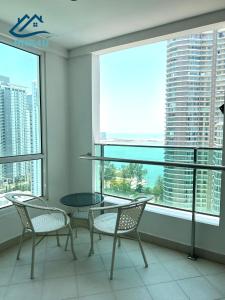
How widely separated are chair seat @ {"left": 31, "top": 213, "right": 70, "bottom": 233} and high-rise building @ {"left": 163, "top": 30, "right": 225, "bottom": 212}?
120 centimetres

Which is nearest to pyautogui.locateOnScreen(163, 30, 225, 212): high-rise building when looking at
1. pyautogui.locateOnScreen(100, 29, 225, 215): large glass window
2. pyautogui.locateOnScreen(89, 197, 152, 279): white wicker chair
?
Result: pyautogui.locateOnScreen(100, 29, 225, 215): large glass window

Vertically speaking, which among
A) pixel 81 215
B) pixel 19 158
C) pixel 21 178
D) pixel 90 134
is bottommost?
pixel 81 215

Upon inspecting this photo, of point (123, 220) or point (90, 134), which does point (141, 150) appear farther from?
point (123, 220)

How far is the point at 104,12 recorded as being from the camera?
222 cm

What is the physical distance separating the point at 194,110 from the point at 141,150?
755mm

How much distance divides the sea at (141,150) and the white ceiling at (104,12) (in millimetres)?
1247

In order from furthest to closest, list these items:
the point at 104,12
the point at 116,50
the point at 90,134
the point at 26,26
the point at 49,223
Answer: the point at 90,134 → the point at 116,50 → the point at 26,26 → the point at 49,223 → the point at 104,12

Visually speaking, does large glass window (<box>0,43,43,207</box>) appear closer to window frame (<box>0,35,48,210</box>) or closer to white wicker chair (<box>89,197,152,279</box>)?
window frame (<box>0,35,48,210</box>)

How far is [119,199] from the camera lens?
3.04 m

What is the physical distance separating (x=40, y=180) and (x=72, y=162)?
0.52 meters

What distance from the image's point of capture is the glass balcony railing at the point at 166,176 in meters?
2.38

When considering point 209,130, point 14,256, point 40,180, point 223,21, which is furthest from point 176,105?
point 14,256
